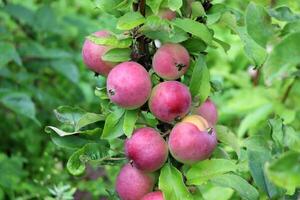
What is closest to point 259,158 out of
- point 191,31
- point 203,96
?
point 203,96

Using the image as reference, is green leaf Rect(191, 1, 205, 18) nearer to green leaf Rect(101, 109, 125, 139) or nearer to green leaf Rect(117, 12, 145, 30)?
green leaf Rect(117, 12, 145, 30)

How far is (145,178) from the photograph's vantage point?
3.23ft

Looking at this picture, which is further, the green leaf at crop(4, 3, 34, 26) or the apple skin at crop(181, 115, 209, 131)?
the green leaf at crop(4, 3, 34, 26)

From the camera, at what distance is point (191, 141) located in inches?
36.7

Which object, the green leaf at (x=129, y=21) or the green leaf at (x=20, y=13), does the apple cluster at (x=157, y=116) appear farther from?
the green leaf at (x=20, y=13)

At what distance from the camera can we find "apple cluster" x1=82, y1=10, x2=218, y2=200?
93 cm

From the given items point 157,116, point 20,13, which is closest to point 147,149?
point 157,116

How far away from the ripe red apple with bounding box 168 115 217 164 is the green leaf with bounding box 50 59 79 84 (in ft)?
3.41

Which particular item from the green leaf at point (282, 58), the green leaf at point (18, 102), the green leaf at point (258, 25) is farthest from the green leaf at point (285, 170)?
the green leaf at point (18, 102)

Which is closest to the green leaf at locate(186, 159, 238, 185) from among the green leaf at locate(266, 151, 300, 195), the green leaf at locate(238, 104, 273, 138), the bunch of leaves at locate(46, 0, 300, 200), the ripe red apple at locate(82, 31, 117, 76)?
the bunch of leaves at locate(46, 0, 300, 200)

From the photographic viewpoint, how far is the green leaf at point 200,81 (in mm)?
991

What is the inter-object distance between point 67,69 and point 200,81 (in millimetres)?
1042

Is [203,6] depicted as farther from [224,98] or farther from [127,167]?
[224,98]

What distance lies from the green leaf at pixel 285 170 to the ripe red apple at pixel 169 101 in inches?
13.6
